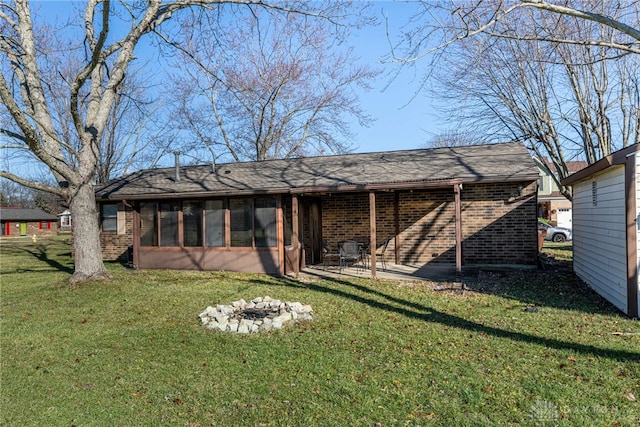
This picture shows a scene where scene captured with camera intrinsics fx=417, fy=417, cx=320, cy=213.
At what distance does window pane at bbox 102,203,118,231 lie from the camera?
15.4 meters

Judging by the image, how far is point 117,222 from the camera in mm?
15383

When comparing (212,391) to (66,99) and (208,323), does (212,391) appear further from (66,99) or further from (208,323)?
(66,99)

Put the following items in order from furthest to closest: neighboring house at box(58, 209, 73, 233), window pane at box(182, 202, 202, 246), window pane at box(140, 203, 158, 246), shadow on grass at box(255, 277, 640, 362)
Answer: neighboring house at box(58, 209, 73, 233) → window pane at box(140, 203, 158, 246) → window pane at box(182, 202, 202, 246) → shadow on grass at box(255, 277, 640, 362)

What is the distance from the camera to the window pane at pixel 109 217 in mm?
15430

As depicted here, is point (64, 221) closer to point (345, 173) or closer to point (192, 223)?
point (192, 223)

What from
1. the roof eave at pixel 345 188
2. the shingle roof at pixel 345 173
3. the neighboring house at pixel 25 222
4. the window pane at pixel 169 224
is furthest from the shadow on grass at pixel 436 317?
the neighboring house at pixel 25 222

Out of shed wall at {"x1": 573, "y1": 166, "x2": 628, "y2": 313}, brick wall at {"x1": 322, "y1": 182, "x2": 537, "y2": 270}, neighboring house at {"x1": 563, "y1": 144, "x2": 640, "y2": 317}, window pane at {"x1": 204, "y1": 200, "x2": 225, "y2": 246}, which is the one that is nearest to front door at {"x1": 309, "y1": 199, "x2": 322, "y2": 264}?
brick wall at {"x1": 322, "y1": 182, "x2": 537, "y2": 270}

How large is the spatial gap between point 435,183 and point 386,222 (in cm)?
334

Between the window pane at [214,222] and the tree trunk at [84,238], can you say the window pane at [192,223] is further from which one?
the tree trunk at [84,238]

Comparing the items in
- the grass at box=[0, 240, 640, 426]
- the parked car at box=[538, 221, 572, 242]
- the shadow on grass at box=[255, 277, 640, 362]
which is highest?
the parked car at box=[538, 221, 572, 242]

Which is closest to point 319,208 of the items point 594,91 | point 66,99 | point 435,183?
point 435,183

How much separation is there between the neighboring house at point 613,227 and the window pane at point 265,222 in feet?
23.0

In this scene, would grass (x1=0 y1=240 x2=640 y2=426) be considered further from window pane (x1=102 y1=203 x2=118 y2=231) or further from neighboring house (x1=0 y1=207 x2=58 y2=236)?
neighboring house (x1=0 y1=207 x2=58 y2=236)

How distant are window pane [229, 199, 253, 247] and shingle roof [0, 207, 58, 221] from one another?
40139 millimetres
